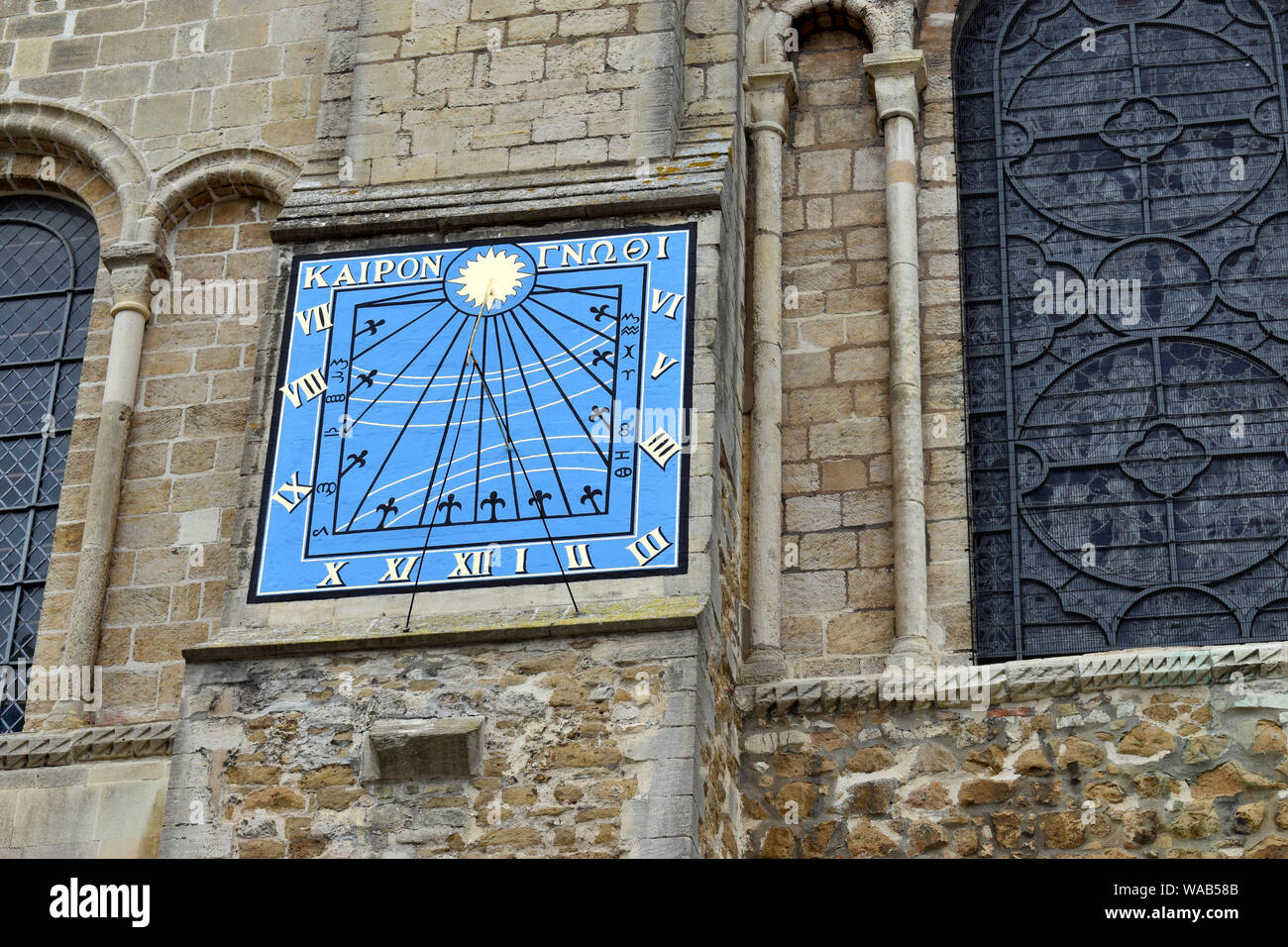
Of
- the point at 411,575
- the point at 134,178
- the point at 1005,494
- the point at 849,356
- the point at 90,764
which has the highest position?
the point at 134,178

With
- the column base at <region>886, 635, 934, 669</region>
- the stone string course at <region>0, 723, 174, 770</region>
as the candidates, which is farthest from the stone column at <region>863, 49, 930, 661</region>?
the stone string course at <region>0, 723, 174, 770</region>

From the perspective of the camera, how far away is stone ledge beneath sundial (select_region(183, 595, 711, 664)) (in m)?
8.45

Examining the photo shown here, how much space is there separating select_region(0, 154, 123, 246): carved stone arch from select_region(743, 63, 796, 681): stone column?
10.3 ft

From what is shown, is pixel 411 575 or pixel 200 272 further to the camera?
pixel 200 272

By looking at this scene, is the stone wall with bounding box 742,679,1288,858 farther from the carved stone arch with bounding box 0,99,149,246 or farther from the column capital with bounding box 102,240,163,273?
the carved stone arch with bounding box 0,99,149,246

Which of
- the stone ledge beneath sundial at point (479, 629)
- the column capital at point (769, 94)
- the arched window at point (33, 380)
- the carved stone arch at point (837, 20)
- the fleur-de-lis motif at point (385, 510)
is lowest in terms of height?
the stone ledge beneath sundial at point (479, 629)

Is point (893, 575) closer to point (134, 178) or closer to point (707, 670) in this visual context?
point (707, 670)

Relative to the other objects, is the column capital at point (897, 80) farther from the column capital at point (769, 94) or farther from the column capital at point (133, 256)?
the column capital at point (133, 256)

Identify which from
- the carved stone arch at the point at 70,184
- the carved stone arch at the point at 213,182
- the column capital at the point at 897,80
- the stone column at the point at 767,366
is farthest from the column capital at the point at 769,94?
the carved stone arch at the point at 70,184

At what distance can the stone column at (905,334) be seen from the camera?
372 inches

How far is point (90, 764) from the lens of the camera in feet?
31.1

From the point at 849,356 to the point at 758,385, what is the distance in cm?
45

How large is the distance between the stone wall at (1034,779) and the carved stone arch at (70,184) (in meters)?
4.31
